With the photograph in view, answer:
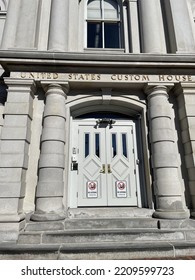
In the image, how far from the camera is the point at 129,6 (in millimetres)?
7574

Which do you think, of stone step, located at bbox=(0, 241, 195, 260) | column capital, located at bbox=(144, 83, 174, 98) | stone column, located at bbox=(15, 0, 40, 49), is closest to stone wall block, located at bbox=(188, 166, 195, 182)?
stone step, located at bbox=(0, 241, 195, 260)

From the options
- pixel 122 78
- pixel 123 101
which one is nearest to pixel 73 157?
pixel 123 101

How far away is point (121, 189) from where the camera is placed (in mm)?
5816

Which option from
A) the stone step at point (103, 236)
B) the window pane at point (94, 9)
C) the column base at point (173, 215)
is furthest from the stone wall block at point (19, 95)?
the column base at point (173, 215)

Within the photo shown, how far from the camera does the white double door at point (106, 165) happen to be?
5742 millimetres

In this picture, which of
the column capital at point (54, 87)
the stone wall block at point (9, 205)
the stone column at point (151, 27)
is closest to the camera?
the stone wall block at point (9, 205)

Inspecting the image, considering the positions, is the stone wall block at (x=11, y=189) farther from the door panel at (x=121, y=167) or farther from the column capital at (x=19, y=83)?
the column capital at (x=19, y=83)

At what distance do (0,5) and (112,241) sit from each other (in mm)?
9229

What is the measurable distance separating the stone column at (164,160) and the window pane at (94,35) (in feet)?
10.2

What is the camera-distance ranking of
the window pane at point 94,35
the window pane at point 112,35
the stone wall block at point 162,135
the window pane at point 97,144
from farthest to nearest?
1. the window pane at point 112,35
2. the window pane at point 94,35
3. the window pane at point 97,144
4. the stone wall block at point 162,135

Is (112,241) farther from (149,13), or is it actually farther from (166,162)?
(149,13)

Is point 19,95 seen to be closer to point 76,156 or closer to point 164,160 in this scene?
point 76,156

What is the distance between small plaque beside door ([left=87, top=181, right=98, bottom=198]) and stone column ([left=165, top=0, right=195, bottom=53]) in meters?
5.14

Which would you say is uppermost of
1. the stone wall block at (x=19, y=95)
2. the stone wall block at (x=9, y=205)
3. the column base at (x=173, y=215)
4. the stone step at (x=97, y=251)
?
the stone wall block at (x=19, y=95)
